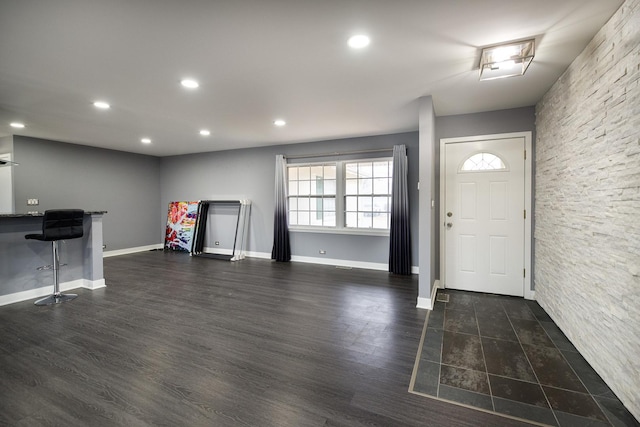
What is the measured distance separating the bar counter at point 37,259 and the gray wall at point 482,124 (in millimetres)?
4945

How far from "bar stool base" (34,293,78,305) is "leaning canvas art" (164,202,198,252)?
10.9 ft

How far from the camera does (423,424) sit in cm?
165

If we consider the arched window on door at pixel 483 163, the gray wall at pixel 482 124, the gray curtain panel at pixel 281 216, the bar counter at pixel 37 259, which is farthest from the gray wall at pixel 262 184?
the bar counter at pixel 37 259

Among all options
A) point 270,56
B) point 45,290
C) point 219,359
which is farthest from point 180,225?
point 270,56

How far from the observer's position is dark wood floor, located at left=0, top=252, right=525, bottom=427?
1732 mm

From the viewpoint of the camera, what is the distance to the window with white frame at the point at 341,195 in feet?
17.9

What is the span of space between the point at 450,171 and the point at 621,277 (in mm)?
2443

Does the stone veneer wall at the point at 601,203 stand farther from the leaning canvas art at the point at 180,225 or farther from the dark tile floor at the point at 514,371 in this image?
the leaning canvas art at the point at 180,225

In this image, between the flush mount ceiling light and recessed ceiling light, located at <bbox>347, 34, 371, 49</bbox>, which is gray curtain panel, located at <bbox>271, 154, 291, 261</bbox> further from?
the flush mount ceiling light

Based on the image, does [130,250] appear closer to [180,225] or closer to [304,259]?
[180,225]

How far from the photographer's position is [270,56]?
2.45 m

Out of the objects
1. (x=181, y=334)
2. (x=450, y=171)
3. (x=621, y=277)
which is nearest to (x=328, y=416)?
(x=181, y=334)

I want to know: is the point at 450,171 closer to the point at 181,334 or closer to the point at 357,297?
the point at 357,297

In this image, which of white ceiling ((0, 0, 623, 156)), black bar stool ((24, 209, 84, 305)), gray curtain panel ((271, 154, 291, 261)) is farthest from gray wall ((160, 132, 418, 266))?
black bar stool ((24, 209, 84, 305))
